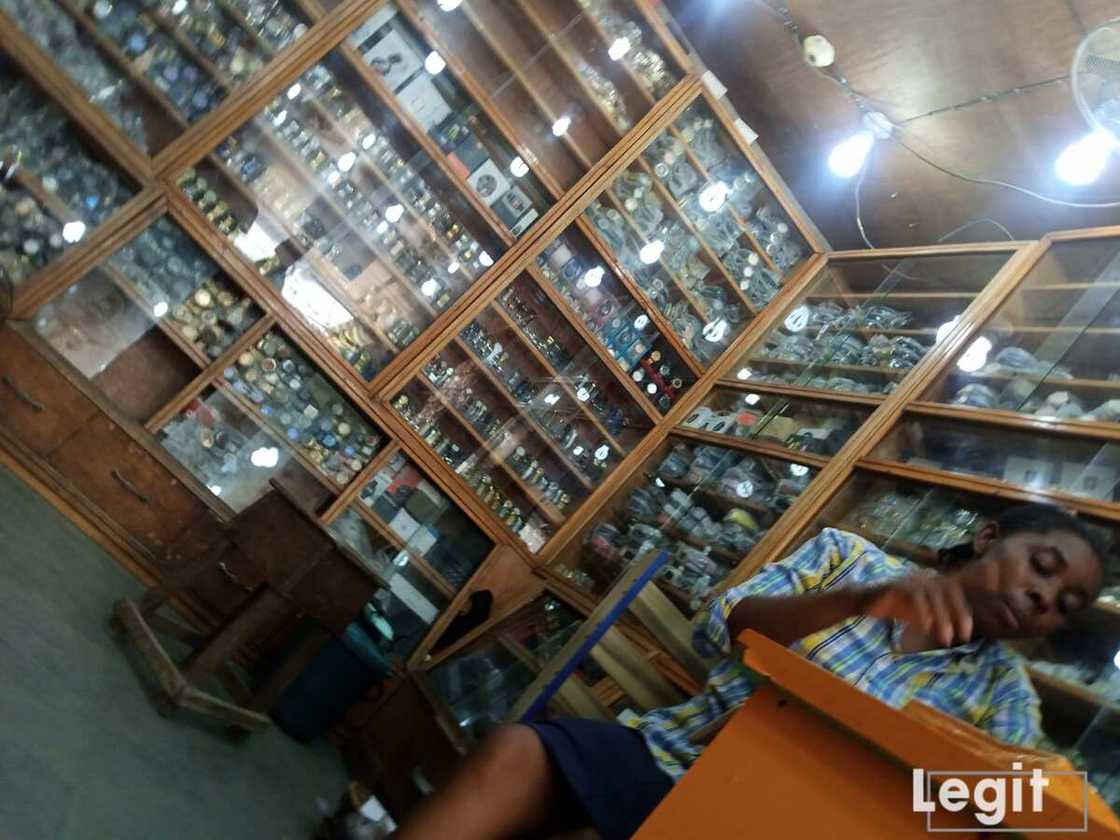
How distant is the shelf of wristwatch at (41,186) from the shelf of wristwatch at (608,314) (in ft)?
5.59

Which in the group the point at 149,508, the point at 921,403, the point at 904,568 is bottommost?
the point at 149,508

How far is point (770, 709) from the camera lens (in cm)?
86

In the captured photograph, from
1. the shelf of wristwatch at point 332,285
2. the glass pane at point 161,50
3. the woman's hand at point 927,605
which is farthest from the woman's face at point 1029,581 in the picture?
the glass pane at point 161,50

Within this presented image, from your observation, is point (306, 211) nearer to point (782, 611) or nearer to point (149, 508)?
point (149, 508)

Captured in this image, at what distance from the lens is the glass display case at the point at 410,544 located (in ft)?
10.5

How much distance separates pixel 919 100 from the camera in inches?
120

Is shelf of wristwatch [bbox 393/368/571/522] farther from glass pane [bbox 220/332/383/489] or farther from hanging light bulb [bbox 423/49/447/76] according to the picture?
hanging light bulb [bbox 423/49/447/76]

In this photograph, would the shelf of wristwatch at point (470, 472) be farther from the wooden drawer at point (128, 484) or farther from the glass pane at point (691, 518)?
the wooden drawer at point (128, 484)

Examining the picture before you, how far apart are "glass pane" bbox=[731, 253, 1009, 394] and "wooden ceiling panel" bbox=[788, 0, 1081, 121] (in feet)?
2.08

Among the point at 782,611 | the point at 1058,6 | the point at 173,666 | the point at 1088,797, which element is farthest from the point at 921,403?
the point at 173,666

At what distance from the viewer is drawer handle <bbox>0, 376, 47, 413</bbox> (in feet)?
8.37

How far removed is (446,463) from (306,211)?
115cm

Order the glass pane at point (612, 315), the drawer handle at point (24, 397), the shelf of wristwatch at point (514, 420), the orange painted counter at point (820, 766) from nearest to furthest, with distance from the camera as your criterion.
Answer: the orange painted counter at point (820, 766) → the drawer handle at point (24, 397) → the shelf of wristwatch at point (514, 420) → the glass pane at point (612, 315)

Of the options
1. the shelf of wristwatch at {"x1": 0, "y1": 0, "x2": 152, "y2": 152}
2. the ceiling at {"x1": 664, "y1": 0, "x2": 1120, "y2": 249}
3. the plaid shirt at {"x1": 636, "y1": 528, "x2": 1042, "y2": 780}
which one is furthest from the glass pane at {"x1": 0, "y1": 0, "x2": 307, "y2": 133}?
the plaid shirt at {"x1": 636, "y1": 528, "x2": 1042, "y2": 780}
